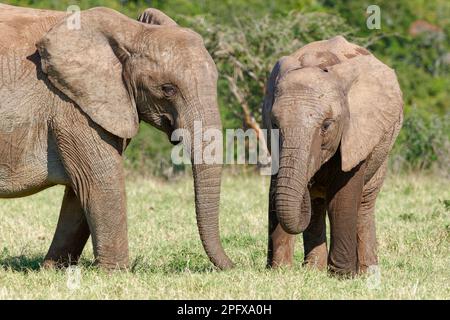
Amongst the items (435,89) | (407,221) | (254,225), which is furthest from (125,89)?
(435,89)

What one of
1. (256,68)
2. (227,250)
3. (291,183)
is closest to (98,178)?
(291,183)

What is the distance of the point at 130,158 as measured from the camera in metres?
16.7

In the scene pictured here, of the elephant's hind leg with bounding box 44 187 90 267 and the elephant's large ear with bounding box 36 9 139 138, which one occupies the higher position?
the elephant's large ear with bounding box 36 9 139 138

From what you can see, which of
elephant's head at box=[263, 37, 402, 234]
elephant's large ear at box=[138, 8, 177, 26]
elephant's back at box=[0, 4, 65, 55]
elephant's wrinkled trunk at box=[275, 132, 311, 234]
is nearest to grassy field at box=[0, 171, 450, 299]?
elephant's wrinkled trunk at box=[275, 132, 311, 234]

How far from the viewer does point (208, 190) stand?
8047mm

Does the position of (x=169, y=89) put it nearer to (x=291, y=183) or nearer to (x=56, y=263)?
(x=291, y=183)

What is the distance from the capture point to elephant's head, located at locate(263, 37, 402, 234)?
304 inches

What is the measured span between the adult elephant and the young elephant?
0.54 metres

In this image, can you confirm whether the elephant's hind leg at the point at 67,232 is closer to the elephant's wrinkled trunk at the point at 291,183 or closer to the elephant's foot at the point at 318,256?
the elephant's foot at the point at 318,256

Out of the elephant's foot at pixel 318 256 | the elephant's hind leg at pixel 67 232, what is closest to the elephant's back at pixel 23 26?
the elephant's hind leg at pixel 67 232

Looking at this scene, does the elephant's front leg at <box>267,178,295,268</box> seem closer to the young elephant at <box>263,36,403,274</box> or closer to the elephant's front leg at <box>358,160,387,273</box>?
the young elephant at <box>263,36,403,274</box>

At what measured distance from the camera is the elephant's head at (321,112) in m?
7.72

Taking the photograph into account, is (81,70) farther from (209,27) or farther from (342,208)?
(209,27)

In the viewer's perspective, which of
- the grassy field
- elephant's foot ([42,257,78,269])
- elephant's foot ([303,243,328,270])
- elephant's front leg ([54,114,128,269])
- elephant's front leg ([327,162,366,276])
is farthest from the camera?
elephant's foot ([303,243,328,270])
